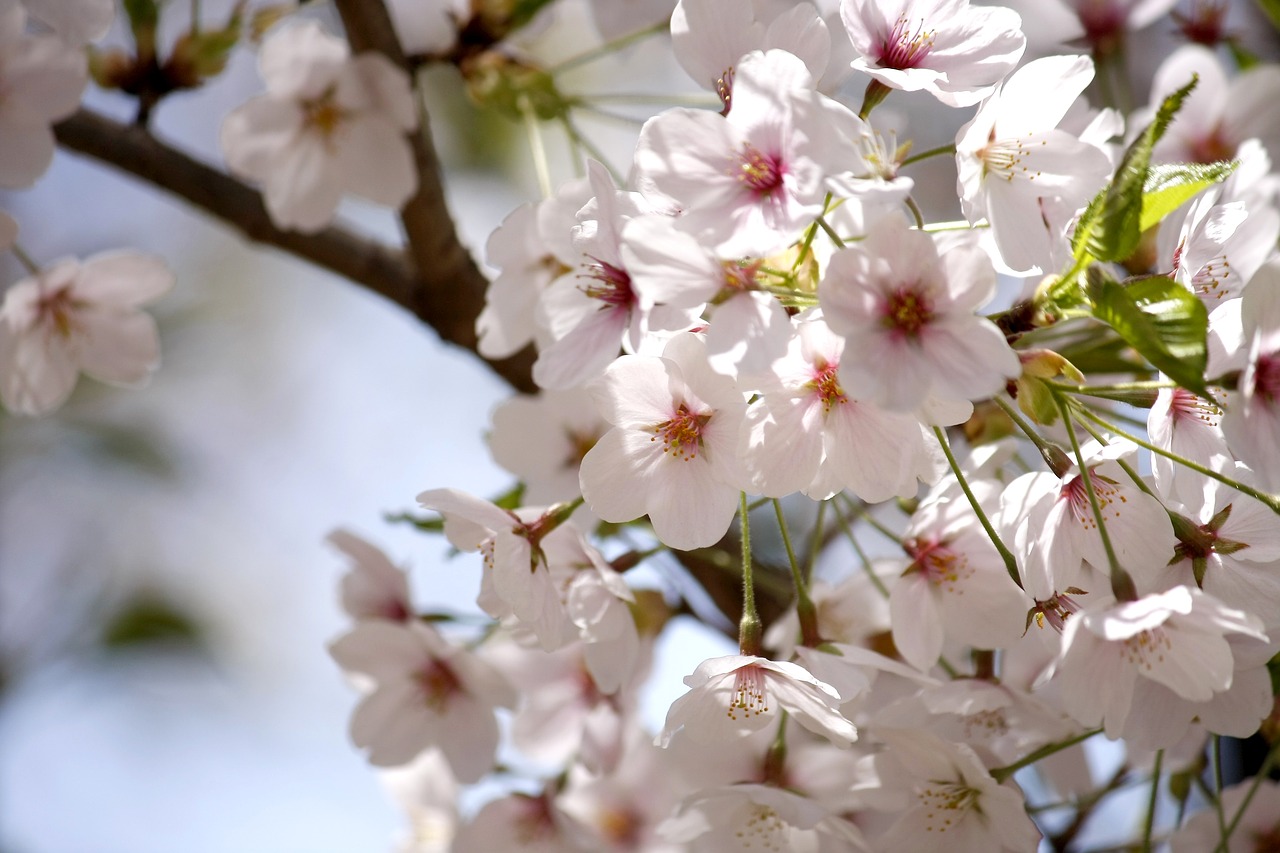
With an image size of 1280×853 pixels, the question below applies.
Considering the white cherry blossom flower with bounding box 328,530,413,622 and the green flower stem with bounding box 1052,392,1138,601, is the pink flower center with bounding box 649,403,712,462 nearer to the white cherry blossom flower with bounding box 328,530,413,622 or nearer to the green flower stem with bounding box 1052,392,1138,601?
the green flower stem with bounding box 1052,392,1138,601

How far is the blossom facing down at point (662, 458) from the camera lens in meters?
0.60

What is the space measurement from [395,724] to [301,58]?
0.58 meters

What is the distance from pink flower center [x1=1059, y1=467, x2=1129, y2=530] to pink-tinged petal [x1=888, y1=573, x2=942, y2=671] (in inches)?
4.8

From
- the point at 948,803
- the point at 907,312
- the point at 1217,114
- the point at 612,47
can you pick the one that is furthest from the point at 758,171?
the point at 1217,114

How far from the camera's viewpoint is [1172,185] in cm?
56

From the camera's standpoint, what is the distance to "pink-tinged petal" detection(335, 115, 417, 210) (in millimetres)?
1011

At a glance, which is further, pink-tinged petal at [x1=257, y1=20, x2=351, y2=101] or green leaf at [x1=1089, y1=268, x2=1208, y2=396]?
pink-tinged petal at [x1=257, y1=20, x2=351, y2=101]

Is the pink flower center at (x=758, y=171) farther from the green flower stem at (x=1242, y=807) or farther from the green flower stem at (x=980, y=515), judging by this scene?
the green flower stem at (x=1242, y=807)

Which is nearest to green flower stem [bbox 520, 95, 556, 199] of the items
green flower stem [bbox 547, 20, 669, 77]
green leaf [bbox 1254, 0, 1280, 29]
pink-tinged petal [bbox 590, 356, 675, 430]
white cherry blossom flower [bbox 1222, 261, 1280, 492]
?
green flower stem [bbox 547, 20, 669, 77]

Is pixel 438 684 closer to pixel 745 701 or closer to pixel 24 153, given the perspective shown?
pixel 745 701

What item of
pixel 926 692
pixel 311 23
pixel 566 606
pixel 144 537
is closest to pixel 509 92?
pixel 311 23

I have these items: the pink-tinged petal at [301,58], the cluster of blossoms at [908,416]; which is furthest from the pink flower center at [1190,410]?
the pink-tinged petal at [301,58]

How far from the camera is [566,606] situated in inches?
27.0

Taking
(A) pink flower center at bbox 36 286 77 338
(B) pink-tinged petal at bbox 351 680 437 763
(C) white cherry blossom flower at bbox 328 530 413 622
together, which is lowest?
(B) pink-tinged petal at bbox 351 680 437 763
